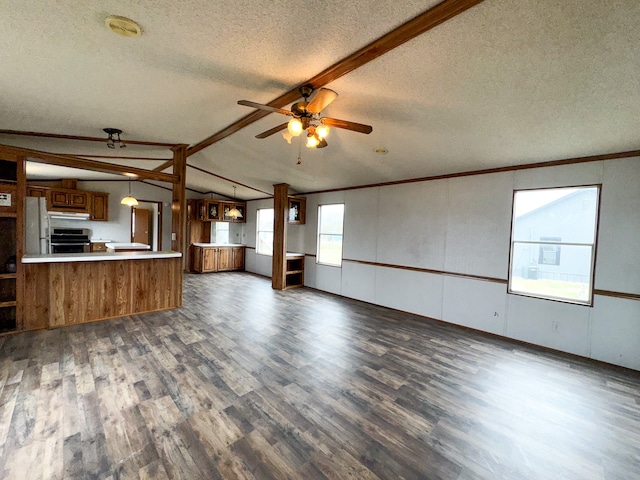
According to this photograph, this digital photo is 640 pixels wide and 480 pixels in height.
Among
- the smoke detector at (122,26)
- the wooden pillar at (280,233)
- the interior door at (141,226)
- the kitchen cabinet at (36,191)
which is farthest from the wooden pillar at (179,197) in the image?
the interior door at (141,226)

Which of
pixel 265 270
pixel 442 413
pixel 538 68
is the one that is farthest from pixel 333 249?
pixel 538 68

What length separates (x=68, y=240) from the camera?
22.3 feet

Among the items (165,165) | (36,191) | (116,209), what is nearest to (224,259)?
(116,209)

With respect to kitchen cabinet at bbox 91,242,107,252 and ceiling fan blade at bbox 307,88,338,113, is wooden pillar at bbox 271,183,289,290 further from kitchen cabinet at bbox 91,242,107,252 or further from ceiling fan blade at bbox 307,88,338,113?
kitchen cabinet at bbox 91,242,107,252

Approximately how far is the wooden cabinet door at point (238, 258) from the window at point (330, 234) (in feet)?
11.6

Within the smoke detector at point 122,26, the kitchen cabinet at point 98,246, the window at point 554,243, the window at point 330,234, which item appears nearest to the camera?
the smoke detector at point 122,26

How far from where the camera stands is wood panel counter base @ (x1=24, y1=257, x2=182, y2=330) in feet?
12.0

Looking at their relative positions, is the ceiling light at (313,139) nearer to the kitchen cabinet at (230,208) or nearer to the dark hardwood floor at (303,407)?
the dark hardwood floor at (303,407)

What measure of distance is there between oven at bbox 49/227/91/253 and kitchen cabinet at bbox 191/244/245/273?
2.64 metres

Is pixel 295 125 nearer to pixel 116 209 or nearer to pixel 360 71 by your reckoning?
pixel 360 71

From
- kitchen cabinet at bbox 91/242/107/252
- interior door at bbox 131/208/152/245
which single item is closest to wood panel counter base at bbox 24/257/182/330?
kitchen cabinet at bbox 91/242/107/252

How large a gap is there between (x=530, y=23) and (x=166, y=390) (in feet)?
12.1

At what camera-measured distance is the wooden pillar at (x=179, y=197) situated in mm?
4906

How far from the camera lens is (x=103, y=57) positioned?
86.4 inches
